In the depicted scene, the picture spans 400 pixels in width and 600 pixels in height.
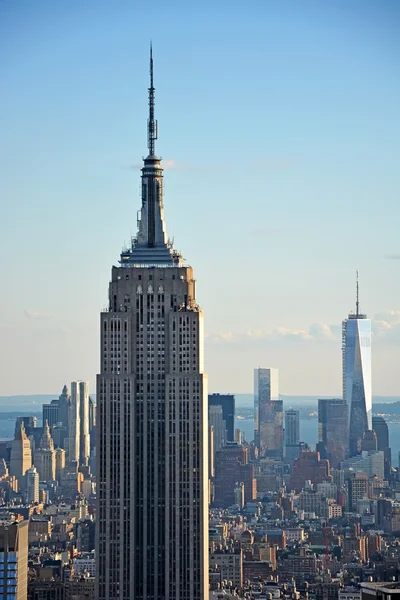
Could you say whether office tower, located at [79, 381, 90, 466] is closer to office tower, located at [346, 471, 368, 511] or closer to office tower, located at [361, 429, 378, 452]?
office tower, located at [346, 471, 368, 511]

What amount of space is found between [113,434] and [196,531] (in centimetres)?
343

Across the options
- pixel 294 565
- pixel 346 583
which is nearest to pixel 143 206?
pixel 346 583

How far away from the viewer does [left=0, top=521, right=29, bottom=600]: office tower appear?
167ft

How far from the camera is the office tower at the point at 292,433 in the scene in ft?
476

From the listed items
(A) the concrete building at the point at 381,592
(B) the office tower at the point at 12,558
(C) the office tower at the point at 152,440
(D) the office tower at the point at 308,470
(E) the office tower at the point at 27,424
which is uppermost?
(E) the office tower at the point at 27,424

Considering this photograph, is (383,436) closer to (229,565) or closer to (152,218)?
(229,565)

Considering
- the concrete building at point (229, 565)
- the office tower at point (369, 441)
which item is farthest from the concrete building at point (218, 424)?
the concrete building at point (229, 565)

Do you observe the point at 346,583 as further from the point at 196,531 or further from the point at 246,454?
the point at 246,454

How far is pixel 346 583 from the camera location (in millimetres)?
77562

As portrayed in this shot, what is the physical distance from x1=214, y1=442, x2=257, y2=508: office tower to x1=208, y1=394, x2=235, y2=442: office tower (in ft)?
6.41

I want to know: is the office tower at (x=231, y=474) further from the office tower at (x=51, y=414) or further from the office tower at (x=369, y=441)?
the office tower at (x=369, y=441)

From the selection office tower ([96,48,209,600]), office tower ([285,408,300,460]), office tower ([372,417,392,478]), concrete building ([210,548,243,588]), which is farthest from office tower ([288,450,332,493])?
office tower ([96,48,209,600])

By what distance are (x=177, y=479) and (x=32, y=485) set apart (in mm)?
73198

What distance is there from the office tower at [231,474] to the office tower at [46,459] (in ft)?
37.4
